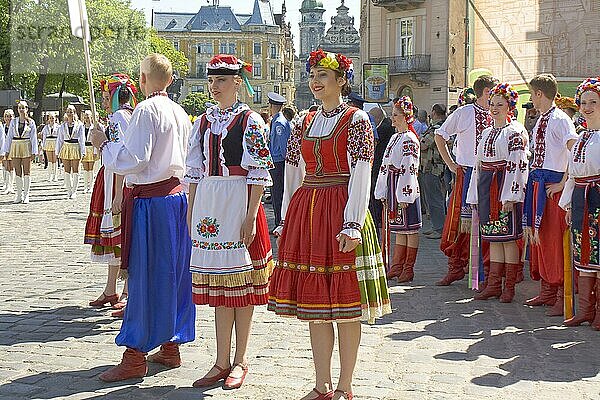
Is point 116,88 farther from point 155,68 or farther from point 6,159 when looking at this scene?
point 6,159

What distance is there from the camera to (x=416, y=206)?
9.39m

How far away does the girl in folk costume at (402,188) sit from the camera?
30.2 feet

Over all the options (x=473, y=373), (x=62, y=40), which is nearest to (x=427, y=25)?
(x=62, y=40)

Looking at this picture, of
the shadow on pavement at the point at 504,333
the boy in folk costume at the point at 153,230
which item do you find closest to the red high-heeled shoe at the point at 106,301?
the boy in folk costume at the point at 153,230

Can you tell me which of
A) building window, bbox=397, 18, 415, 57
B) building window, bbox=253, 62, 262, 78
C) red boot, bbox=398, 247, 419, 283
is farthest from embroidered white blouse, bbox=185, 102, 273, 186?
building window, bbox=253, 62, 262, 78

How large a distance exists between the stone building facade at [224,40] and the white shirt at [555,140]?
117377 millimetres

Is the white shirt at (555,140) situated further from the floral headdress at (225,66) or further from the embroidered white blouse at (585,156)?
the floral headdress at (225,66)

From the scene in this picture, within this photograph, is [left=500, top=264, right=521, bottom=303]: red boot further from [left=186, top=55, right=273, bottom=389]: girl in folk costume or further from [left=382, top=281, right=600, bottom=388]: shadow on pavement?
[left=186, top=55, right=273, bottom=389]: girl in folk costume

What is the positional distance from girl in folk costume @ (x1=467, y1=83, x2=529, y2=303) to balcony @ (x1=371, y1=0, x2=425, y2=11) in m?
34.6

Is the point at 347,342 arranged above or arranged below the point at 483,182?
below

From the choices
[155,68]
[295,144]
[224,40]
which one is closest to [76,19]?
[155,68]

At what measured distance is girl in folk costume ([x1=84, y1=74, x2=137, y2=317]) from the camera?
7344 millimetres

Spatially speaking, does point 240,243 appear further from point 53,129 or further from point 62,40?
point 62,40

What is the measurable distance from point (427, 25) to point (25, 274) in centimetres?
3436
